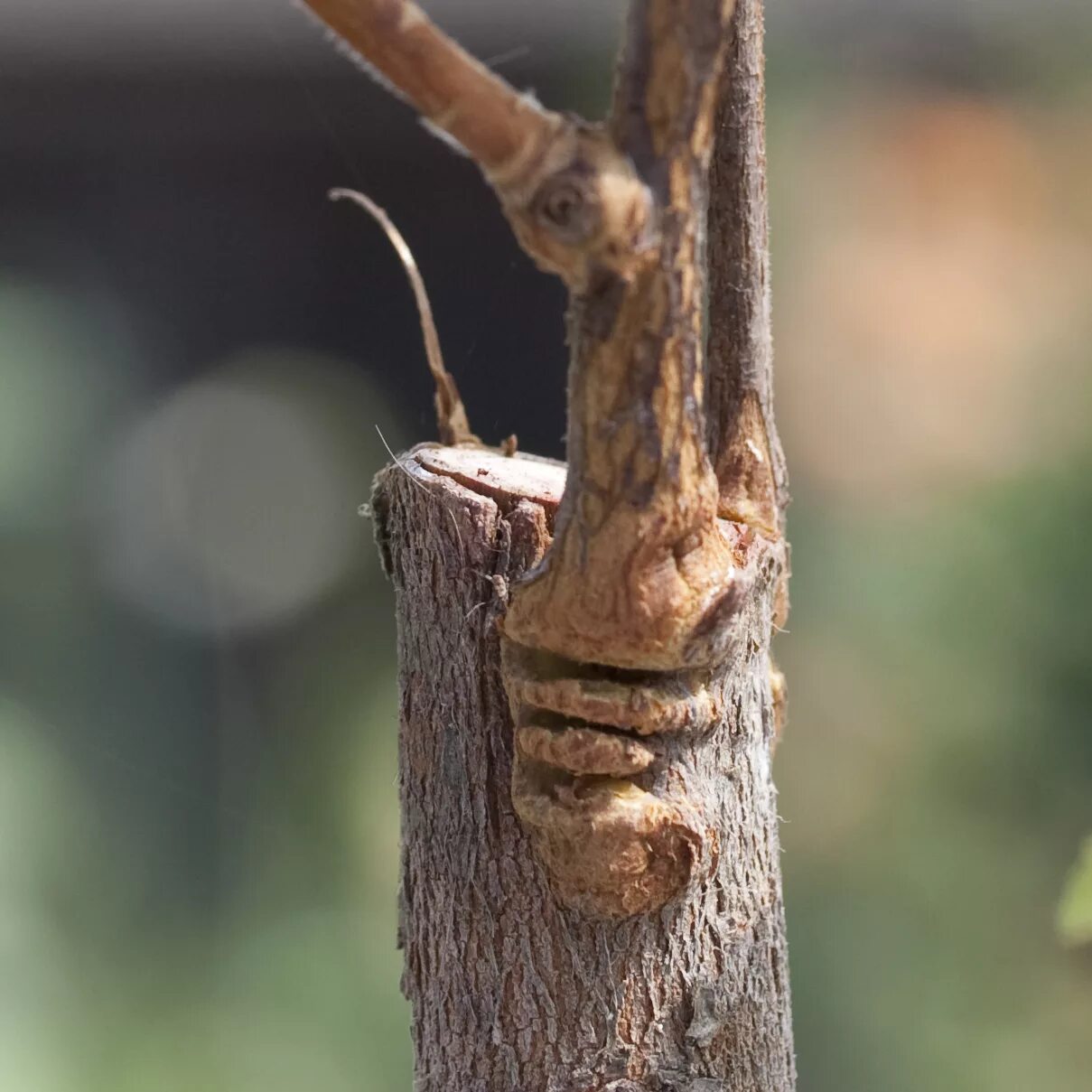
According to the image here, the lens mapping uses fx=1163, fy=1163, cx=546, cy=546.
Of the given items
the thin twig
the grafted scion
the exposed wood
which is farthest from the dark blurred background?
the grafted scion

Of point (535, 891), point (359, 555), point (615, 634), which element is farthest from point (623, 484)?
point (359, 555)

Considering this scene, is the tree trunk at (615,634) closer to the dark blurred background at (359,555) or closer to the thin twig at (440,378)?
the thin twig at (440,378)

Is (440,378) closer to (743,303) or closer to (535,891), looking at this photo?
(743,303)

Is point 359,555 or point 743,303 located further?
point 359,555

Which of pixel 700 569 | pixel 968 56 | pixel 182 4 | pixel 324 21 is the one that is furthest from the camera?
pixel 968 56

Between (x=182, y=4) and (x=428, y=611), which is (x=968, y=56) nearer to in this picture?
(x=182, y=4)

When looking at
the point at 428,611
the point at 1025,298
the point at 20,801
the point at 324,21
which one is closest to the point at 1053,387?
the point at 1025,298
